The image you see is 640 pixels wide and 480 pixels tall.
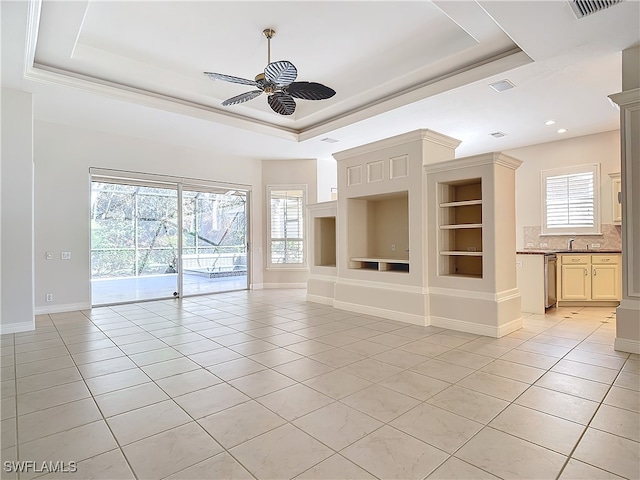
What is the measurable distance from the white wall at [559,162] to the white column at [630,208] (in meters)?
3.47

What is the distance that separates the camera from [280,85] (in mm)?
3879

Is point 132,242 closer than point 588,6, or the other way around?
point 588,6

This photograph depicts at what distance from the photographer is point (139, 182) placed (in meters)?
6.91

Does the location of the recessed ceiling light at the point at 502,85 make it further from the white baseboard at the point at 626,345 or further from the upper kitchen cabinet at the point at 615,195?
the upper kitchen cabinet at the point at 615,195

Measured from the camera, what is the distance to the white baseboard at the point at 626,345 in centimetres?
369

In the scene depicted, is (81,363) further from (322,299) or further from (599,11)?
(599,11)

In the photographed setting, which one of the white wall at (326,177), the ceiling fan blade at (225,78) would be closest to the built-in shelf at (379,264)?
the white wall at (326,177)

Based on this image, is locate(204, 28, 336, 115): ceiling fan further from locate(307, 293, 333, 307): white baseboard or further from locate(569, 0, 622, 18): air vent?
locate(307, 293, 333, 307): white baseboard

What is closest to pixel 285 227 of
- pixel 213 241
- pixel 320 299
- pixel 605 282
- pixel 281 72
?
pixel 213 241

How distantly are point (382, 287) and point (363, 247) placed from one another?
1.10 m

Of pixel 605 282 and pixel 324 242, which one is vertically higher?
pixel 324 242

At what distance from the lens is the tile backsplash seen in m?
6.64

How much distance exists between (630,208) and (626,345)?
56.5 inches

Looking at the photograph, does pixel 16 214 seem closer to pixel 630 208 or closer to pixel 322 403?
pixel 322 403
